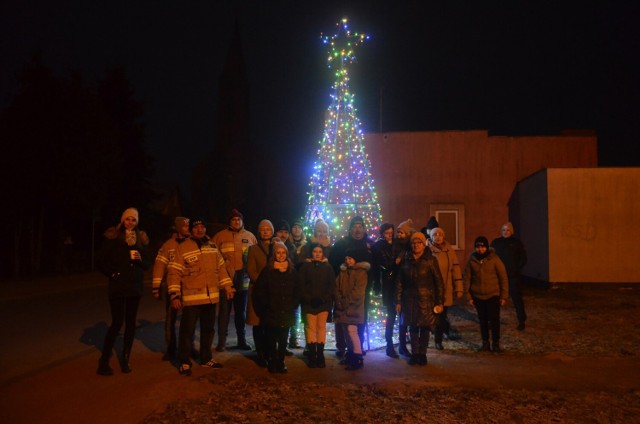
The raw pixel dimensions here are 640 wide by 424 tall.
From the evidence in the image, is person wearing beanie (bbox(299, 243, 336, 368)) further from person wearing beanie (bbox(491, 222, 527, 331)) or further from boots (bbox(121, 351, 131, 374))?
person wearing beanie (bbox(491, 222, 527, 331))

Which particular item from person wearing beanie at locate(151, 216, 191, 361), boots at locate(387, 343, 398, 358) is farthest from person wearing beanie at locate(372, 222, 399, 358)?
person wearing beanie at locate(151, 216, 191, 361)

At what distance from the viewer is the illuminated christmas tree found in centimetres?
1142

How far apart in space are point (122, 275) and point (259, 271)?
1.76 metres

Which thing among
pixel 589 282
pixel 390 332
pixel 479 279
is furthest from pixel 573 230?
pixel 390 332

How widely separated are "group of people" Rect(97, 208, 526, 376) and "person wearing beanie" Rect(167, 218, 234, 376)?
0.01 metres

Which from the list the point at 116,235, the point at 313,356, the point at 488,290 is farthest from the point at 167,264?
the point at 488,290

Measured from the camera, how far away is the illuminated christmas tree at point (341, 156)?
37.5ft

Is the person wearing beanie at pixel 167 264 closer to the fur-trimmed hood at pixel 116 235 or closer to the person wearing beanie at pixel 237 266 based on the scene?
the fur-trimmed hood at pixel 116 235

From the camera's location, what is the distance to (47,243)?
2459 cm

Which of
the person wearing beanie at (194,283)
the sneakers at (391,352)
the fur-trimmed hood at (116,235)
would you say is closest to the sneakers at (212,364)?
the person wearing beanie at (194,283)

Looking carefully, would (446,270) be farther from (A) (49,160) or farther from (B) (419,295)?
(A) (49,160)

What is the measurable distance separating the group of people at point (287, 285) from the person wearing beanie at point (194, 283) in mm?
12

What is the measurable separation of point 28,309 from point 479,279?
33.7 feet

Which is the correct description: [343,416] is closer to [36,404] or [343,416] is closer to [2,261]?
[36,404]
